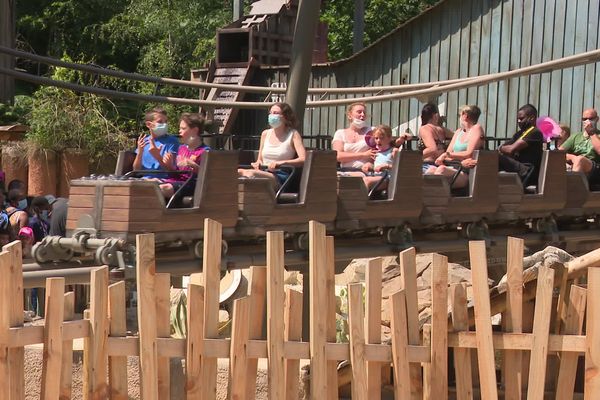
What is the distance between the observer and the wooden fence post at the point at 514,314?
5391 mm

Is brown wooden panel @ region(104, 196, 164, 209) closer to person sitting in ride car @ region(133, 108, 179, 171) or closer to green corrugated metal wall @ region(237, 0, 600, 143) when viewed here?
person sitting in ride car @ region(133, 108, 179, 171)

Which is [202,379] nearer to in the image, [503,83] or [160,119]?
[160,119]

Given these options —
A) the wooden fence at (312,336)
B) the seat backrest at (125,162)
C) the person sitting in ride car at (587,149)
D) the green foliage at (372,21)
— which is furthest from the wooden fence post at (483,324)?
the green foliage at (372,21)

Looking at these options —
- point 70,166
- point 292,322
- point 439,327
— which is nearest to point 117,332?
point 292,322

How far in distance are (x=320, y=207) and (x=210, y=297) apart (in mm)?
2877

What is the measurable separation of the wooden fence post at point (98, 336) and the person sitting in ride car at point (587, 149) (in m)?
Result: 5.68

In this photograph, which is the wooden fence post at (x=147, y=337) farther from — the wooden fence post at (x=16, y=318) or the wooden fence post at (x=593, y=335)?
the wooden fence post at (x=593, y=335)

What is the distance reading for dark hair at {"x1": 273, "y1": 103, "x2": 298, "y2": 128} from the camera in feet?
27.2

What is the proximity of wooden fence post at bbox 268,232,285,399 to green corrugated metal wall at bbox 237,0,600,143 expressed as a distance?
9.98m

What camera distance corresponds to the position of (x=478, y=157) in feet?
29.5

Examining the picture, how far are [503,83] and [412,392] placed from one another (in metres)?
10.5

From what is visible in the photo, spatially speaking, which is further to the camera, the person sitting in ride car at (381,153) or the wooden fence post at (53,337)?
the person sitting in ride car at (381,153)

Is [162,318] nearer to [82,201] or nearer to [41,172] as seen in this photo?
[82,201]

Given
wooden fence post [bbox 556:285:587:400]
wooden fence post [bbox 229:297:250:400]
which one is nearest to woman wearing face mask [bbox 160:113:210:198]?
wooden fence post [bbox 229:297:250:400]
